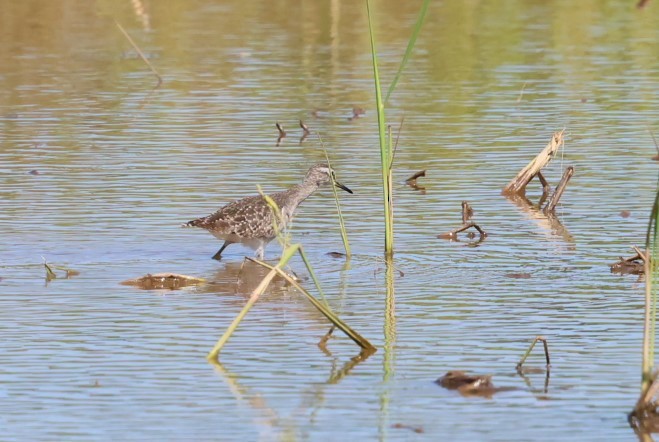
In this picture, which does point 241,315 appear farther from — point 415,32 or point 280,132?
point 280,132

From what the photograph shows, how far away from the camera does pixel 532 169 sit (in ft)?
47.7

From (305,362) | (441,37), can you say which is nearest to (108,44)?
(441,37)

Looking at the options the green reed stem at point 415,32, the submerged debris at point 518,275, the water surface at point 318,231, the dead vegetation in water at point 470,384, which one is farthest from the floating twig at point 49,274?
the dead vegetation in water at point 470,384

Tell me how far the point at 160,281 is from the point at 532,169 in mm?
4772

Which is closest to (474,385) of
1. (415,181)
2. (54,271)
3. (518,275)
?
(518,275)

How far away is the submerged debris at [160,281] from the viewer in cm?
1104

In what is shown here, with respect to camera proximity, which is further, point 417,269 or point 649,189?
point 649,189

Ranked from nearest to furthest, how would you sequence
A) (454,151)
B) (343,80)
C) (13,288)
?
(13,288)
(454,151)
(343,80)

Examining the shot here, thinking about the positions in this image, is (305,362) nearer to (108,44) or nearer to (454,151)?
(454,151)

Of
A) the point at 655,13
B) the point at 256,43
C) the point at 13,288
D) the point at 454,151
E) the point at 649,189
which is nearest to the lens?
the point at 13,288

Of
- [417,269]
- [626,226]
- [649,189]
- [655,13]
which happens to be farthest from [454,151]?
[655,13]

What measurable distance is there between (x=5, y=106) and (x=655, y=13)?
13852 mm

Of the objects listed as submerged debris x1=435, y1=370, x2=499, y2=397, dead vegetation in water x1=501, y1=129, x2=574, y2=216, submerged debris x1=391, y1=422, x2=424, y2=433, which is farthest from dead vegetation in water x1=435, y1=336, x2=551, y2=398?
dead vegetation in water x1=501, y1=129, x2=574, y2=216

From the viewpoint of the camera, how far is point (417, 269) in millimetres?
11516
